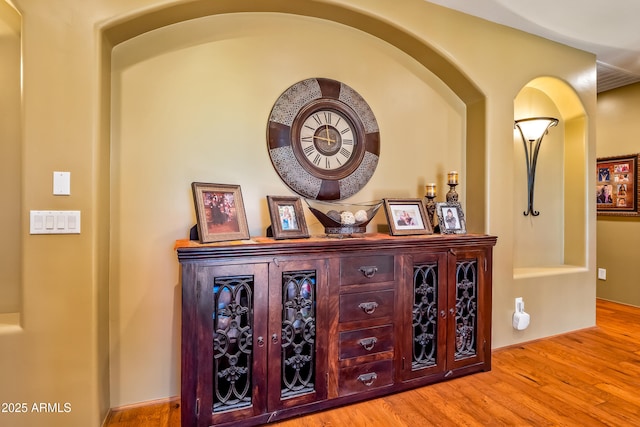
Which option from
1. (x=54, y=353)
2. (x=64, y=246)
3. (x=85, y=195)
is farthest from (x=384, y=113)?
(x=54, y=353)

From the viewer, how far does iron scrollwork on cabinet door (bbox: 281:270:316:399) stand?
193 centimetres

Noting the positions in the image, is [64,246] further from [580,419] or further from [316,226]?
[580,419]

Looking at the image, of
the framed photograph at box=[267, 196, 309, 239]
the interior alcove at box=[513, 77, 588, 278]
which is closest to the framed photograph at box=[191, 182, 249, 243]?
the framed photograph at box=[267, 196, 309, 239]

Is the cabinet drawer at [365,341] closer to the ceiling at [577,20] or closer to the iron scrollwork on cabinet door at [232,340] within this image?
the iron scrollwork on cabinet door at [232,340]

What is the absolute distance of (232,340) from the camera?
5.98ft

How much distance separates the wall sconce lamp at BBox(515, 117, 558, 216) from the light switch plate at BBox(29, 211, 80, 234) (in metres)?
3.63

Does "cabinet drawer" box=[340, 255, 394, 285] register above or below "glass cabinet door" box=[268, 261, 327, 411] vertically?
above

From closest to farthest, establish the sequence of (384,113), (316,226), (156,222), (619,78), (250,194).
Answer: (156,222) → (250,194) → (316,226) → (384,113) → (619,78)

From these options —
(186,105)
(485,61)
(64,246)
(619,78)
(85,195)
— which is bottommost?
(64,246)

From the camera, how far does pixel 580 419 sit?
6.39ft

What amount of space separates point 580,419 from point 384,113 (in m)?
2.30

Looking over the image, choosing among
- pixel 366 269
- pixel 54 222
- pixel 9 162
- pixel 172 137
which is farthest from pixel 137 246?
pixel 366 269

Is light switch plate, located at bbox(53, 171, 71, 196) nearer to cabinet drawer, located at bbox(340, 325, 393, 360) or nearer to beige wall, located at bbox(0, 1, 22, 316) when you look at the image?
beige wall, located at bbox(0, 1, 22, 316)

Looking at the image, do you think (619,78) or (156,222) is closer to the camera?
(156,222)
